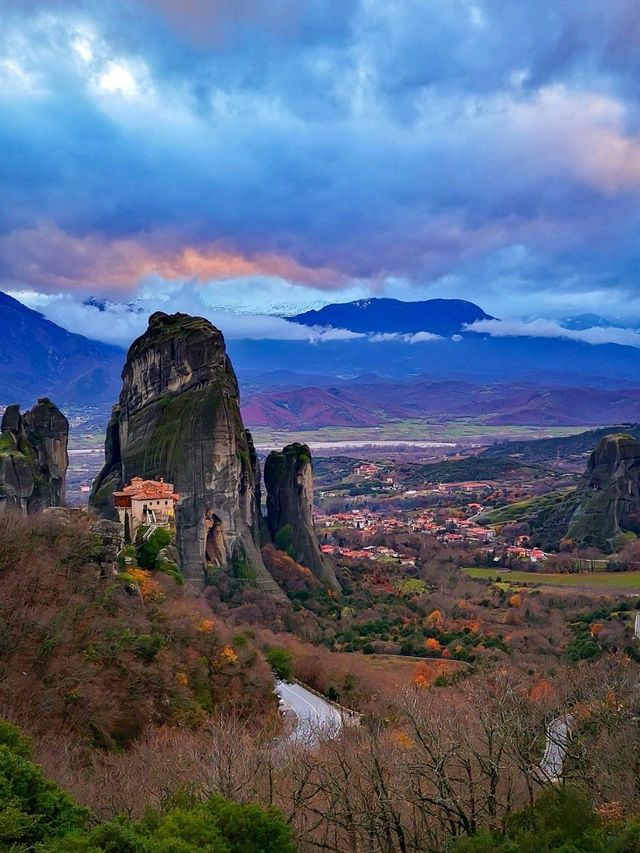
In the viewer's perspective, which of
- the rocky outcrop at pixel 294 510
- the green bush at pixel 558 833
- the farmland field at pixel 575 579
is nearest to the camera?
the green bush at pixel 558 833

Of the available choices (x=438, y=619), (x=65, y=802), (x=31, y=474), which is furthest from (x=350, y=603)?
(x=65, y=802)

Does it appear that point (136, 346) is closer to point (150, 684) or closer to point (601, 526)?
point (150, 684)

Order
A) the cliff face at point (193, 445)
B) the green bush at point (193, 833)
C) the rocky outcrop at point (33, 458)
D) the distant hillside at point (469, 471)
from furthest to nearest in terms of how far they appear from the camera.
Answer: the distant hillside at point (469, 471)
the cliff face at point (193, 445)
the rocky outcrop at point (33, 458)
the green bush at point (193, 833)

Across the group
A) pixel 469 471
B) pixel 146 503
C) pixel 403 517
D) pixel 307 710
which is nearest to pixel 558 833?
pixel 307 710

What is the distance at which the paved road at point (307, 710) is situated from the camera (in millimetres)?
25755

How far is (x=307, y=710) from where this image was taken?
32781mm

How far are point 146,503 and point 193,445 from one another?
25.0ft

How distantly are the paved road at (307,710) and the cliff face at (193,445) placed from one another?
18.9 m

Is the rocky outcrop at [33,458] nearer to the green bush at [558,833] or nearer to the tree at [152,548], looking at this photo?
the tree at [152,548]

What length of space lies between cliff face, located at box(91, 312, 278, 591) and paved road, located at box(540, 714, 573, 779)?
33046 millimetres

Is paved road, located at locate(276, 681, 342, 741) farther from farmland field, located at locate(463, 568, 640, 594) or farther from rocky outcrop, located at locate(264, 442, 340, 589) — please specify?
farmland field, located at locate(463, 568, 640, 594)

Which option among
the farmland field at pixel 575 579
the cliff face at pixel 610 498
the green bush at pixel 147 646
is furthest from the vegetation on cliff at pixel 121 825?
the cliff face at pixel 610 498

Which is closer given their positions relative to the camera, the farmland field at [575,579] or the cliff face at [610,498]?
the farmland field at [575,579]

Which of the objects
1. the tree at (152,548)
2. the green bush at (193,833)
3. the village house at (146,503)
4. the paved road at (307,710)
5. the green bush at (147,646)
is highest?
the village house at (146,503)
